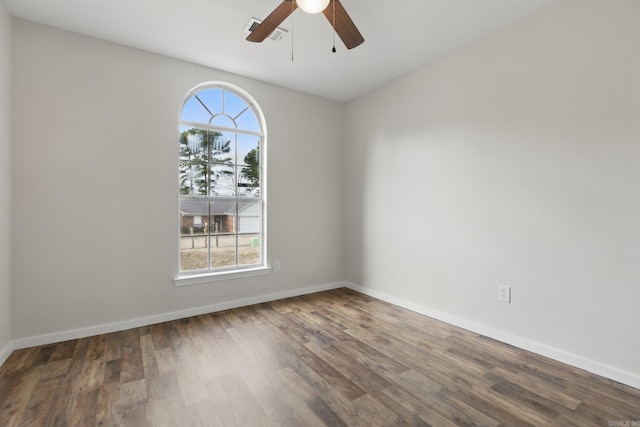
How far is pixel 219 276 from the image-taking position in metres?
3.13

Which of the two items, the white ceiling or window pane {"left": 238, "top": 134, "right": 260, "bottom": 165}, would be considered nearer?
the white ceiling

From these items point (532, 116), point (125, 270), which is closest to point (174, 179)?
point (125, 270)

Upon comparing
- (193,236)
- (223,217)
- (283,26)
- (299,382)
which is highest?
(283,26)

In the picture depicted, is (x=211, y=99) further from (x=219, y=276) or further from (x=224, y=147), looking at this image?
(x=219, y=276)

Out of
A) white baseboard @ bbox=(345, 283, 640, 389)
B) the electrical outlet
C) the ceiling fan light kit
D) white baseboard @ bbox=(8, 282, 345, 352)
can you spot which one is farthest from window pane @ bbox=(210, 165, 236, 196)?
the electrical outlet

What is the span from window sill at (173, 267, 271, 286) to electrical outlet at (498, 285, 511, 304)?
237 centimetres

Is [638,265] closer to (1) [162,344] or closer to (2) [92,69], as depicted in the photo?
(1) [162,344]

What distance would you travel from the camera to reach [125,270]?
2.65 m

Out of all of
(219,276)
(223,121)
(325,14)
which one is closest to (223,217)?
(219,276)

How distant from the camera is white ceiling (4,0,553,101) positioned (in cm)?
216

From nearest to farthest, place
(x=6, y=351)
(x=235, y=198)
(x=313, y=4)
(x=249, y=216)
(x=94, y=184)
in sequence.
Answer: (x=313, y=4) < (x=6, y=351) < (x=94, y=184) < (x=235, y=198) < (x=249, y=216)

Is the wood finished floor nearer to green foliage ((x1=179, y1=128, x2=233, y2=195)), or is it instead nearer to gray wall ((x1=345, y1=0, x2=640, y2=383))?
gray wall ((x1=345, y1=0, x2=640, y2=383))

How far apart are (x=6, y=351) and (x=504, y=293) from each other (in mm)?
3884

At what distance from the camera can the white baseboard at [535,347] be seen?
1.84 m
